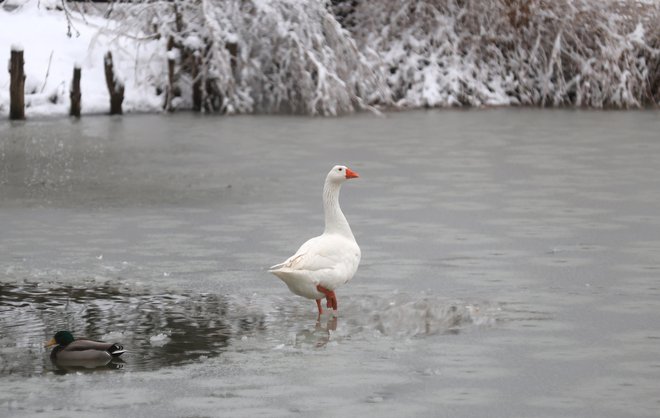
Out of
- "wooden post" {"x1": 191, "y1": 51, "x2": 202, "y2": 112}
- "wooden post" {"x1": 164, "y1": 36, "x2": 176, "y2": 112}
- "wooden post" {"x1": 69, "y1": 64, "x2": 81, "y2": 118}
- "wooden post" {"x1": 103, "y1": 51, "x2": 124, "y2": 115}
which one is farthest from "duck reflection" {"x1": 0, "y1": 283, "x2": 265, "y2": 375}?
"wooden post" {"x1": 191, "y1": 51, "x2": 202, "y2": 112}

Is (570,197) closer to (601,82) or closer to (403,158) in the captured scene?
(403,158)

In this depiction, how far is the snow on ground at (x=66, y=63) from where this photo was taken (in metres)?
23.8

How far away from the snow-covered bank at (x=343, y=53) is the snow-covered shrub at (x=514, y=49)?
1.1 inches

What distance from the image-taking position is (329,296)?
8914mm

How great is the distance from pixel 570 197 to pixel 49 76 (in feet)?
42.2

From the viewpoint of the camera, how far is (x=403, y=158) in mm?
17969

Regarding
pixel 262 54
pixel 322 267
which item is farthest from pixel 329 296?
pixel 262 54

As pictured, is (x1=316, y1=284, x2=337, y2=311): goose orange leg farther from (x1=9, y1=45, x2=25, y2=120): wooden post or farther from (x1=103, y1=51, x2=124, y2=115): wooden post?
(x1=103, y1=51, x2=124, y2=115): wooden post

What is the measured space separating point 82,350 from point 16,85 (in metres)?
15.4

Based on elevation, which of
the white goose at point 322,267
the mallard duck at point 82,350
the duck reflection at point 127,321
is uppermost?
the white goose at point 322,267

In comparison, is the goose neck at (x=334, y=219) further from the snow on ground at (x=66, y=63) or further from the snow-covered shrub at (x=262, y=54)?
the snow on ground at (x=66, y=63)

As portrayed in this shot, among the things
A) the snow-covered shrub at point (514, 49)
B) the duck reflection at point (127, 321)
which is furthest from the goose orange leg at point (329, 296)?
the snow-covered shrub at point (514, 49)

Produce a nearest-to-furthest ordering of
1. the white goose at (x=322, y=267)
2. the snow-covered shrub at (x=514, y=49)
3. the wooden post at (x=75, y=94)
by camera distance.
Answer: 1. the white goose at (x=322, y=267)
2. the wooden post at (x=75, y=94)
3. the snow-covered shrub at (x=514, y=49)

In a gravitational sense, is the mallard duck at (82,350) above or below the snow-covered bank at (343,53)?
below
